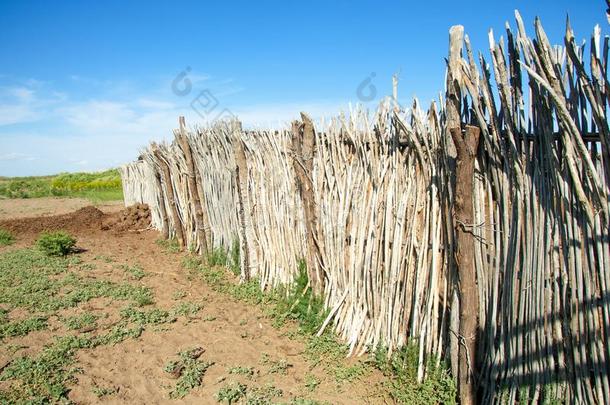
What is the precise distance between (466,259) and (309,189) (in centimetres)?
199

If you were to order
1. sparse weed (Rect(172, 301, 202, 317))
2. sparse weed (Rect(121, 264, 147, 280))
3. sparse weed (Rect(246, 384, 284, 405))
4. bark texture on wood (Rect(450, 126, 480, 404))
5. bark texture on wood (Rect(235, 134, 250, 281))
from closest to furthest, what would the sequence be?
bark texture on wood (Rect(450, 126, 480, 404)) → sparse weed (Rect(246, 384, 284, 405)) → sparse weed (Rect(172, 301, 202, 317)) → bark texture on wood (Rect(235, 134, 250, 281)) → sparse weed (Rect(121, 264, 147, 280))

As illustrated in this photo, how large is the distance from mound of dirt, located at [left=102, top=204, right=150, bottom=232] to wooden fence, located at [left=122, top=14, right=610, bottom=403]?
19.7ft

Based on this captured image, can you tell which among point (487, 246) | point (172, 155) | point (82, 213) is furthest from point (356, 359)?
point (82, 213)

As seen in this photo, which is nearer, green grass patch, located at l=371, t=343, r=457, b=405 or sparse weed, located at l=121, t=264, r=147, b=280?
green grass patch, located at l=371, t=343, r=457, b=405

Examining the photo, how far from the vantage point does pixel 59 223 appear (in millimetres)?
10266

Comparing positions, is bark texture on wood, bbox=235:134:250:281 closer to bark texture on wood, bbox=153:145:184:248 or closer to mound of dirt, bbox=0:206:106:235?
bark texture on wood, bbox=153:145:184:248

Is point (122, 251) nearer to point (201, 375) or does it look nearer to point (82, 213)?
point (82, 213)

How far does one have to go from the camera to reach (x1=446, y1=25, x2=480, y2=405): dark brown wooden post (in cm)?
265

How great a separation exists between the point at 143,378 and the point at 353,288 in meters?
2.03

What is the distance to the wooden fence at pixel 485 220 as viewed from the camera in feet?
7.11

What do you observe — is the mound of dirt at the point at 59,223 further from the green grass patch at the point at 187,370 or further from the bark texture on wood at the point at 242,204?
the green grass patch at the point at 187,370

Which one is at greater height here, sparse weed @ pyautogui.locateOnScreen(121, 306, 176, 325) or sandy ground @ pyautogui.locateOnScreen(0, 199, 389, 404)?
sparse weed @ pyautogui.locateOnScreen(121, 306, 176, 325)

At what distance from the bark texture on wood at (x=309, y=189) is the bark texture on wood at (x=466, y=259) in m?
1.80

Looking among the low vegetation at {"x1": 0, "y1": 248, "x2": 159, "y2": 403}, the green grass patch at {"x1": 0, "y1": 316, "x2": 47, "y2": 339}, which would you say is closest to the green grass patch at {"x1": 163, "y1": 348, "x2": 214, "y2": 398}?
the low vegetation at {"x1": 0, "y1": 248, "x2": 159, "y2": 403}
